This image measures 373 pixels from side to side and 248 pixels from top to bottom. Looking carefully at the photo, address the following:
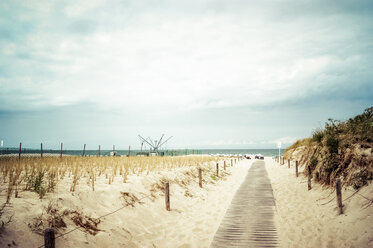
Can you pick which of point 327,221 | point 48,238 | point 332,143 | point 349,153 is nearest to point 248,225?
point 327,221

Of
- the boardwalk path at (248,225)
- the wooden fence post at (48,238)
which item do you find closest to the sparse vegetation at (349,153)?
the boardwalk path at (248,225)

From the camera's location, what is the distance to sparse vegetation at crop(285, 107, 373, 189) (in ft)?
26.5


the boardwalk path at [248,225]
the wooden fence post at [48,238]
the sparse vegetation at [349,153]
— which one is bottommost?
the boardwalk path at [248,225]

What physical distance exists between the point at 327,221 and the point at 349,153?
3.49 m

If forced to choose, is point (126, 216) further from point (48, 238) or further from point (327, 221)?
point (327, 221)

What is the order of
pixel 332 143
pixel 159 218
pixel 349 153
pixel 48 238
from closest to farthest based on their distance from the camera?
pixel 48 238, pixel 159 218, pixel 349 153, pixel 332 143

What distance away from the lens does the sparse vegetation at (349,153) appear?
808 centimetres

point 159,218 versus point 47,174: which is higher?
point 47,174

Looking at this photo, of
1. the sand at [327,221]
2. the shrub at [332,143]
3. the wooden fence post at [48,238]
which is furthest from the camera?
the shrub at [332,143]

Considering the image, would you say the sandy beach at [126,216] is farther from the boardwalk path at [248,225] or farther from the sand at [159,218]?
the boardwalk path at [248,225]

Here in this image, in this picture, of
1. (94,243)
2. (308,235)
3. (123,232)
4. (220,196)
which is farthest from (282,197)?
(94,243)

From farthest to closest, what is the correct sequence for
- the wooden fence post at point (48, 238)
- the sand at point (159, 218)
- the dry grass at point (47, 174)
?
the dry grass at point (47, 174) → the sand at point (159, 218) → the wooden fence post at point (48, 238)

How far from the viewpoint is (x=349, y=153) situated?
923cm

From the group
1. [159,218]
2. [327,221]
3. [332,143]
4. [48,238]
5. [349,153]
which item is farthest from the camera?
[332,143]
